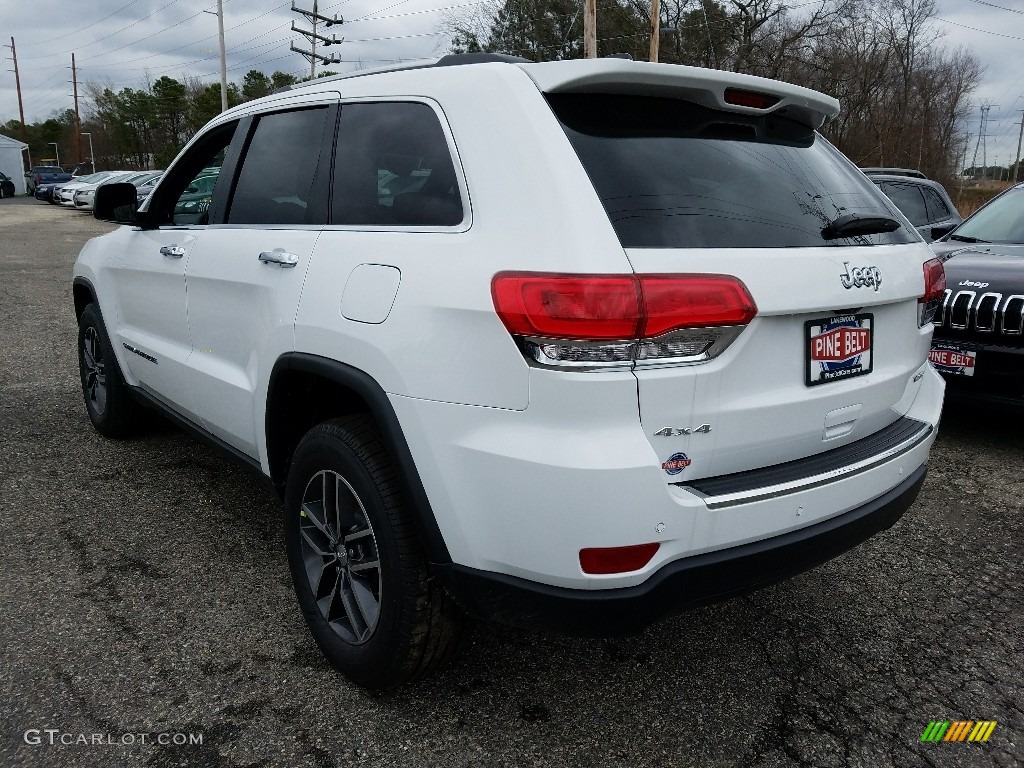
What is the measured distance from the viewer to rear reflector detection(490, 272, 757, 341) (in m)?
1.86

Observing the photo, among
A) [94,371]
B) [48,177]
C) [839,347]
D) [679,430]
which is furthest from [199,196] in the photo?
[48,177]

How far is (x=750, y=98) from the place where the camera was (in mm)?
2402

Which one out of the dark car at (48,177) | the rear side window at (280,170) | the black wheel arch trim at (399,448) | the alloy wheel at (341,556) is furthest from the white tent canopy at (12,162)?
the black wheel arch trim at (399,448)

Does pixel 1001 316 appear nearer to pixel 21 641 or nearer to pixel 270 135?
pixel 270 135

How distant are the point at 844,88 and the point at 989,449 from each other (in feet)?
127

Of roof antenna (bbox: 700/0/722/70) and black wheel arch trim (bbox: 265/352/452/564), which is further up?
roof antenna (bbox: 700/0/722/70)

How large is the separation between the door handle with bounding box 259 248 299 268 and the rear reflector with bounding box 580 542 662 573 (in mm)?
1378

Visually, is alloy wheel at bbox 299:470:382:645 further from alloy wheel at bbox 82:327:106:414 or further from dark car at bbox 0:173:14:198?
dark car at bbox 0:173:14:198

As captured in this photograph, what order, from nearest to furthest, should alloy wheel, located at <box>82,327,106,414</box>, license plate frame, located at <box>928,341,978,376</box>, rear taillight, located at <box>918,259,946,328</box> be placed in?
rear taillight, located at <box>918,259,946,328</box>, license plate frame, located at <box>928,341,978,376</box>, alloy wheel, located at <box>82,327,106,414</box>

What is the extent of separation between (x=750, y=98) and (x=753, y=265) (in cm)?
65

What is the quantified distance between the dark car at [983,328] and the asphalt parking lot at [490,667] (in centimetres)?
87

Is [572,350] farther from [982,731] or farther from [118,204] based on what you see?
[118,204]

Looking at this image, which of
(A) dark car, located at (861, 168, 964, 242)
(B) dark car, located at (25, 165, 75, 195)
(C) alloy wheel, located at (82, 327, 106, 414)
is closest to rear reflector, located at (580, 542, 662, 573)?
(C) alloy wheel, located at (82, 327, 106, 414)

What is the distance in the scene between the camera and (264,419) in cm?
285
